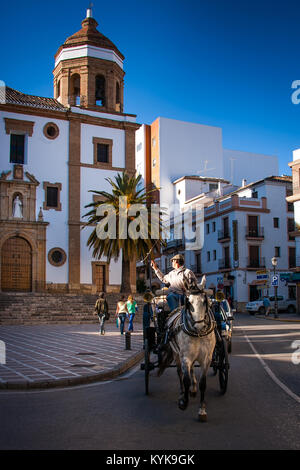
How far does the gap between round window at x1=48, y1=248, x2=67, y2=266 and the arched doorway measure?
147 centimetres

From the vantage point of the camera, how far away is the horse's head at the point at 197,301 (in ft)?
20.9

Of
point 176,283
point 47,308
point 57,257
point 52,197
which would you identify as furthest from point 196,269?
point 176,283

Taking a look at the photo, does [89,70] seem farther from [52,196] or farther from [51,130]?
[52,196]

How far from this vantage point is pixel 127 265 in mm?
36219

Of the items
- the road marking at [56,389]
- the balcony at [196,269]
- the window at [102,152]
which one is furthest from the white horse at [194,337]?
the balcony at [196,269]

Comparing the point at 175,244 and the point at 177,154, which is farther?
the point at 177,154

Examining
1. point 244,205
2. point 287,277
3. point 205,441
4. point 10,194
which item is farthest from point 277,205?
point 205,441

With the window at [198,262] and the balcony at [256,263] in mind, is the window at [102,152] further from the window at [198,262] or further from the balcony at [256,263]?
the window at [198,262]

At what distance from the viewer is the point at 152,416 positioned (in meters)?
6.31

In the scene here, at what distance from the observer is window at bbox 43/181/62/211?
126 feet

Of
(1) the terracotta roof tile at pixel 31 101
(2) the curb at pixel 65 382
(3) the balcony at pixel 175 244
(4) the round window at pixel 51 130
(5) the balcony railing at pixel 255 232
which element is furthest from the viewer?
(3) the balcony at pixel 175 244

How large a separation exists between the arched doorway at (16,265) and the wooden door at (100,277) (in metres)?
5.05

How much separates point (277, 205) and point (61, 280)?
78.3 feet

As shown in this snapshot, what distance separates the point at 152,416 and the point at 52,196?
1318 inches
